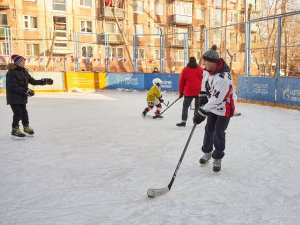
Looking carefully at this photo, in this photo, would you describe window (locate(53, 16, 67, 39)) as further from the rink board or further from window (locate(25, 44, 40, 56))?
the rink board

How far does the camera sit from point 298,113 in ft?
29.7

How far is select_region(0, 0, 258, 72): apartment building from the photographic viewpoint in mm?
26955

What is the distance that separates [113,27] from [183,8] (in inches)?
335

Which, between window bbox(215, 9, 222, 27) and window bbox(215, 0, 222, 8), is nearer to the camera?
window bbox(215, 0, 222, 8)

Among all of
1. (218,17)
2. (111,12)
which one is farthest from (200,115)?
(218,17)

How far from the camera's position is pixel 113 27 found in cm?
3203

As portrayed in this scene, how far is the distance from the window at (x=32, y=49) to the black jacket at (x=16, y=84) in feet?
76.1

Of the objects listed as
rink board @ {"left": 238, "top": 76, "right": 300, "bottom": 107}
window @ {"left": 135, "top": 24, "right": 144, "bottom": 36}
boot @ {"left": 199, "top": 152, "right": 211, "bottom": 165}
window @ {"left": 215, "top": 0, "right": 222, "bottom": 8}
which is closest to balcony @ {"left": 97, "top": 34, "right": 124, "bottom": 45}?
window @ {"left": 135, "top": 24, "right": 144, "bottom": 36}

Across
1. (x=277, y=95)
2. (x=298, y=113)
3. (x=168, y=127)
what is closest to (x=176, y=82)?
(x=277, y=95)

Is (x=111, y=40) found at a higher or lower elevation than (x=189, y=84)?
higher

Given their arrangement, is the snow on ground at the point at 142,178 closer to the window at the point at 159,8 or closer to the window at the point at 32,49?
the window at the point at 32,49

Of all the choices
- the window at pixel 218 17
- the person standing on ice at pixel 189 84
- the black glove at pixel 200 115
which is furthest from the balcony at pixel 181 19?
the black glove at pixel 200 115

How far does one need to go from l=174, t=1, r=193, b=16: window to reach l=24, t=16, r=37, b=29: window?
14.5 meters

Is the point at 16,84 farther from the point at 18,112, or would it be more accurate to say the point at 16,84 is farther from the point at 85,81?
the point at 85,81
